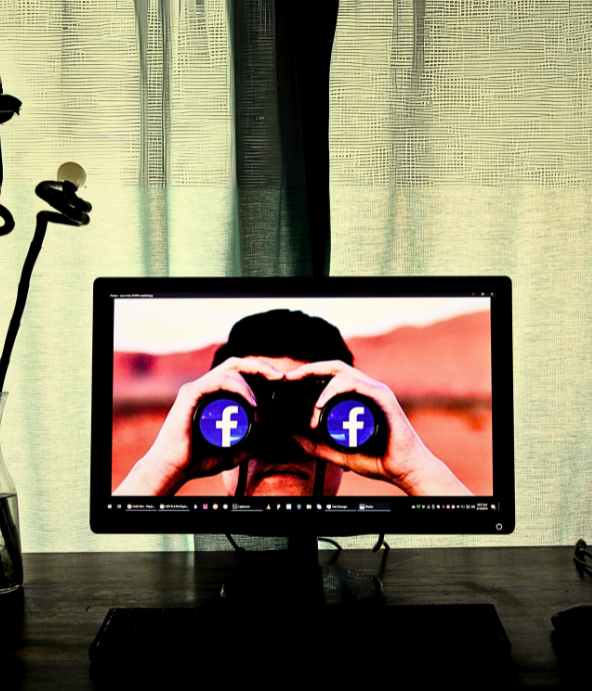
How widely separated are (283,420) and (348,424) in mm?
88

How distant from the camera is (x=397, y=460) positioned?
0.84 m

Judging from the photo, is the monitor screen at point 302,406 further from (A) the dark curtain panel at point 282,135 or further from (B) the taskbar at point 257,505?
(A) the dark curtain panel at point 282,135

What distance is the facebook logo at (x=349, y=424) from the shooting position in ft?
2.77

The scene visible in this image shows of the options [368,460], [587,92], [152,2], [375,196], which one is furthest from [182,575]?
[587,92]

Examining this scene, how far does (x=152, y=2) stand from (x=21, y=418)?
0.90 metres

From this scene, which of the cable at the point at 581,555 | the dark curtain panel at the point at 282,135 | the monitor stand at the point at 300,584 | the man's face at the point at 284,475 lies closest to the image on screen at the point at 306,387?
the man's face at the point at 284,475

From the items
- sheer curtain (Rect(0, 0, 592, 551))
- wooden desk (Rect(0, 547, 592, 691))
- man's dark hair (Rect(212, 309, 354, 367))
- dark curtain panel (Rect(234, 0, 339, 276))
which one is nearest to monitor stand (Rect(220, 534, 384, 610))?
wooden desk (Rect(0, 547, 592, 691))

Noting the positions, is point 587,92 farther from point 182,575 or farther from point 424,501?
point 182,575

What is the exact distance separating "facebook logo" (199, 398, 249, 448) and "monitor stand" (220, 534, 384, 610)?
0.17 meters

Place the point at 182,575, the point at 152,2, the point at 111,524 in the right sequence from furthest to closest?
the point at 152,2
the point at 182,575
the point at 111,524

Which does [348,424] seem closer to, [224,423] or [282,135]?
[224,423]

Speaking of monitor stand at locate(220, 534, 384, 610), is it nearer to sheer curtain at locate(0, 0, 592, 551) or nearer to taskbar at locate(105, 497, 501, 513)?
taskbar at locate(105, 497, 501, 513)

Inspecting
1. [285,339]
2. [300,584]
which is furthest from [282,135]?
[300,584]

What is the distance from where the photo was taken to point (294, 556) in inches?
36.9
